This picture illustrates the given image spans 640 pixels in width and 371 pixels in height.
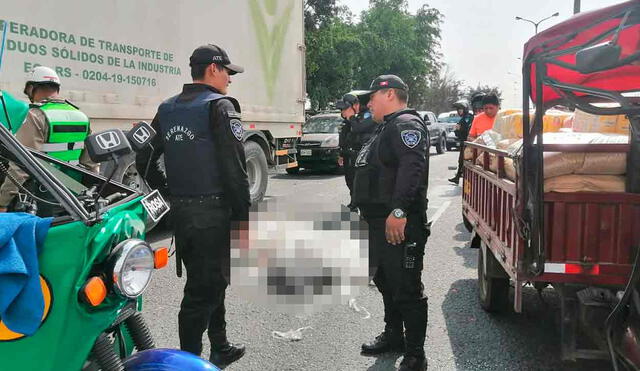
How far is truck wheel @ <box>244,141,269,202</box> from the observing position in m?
9.00

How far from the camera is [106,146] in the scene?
6.10 ft

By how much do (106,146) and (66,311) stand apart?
0.57m

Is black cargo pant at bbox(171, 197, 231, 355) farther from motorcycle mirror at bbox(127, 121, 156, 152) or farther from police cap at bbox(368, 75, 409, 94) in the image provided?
police cap at bbox(368, 75, 409, 94)

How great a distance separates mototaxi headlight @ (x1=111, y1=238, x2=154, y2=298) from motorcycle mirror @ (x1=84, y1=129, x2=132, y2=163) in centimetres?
30

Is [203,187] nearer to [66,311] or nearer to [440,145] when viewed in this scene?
[66,311]

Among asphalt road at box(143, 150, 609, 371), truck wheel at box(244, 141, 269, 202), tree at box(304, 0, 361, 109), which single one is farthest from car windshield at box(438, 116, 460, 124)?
asphalt road at box(143, 150, 609, 371)

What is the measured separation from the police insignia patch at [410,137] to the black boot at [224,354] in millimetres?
1787

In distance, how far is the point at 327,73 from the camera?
109 feet

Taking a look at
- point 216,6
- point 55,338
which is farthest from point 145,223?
point 216,6

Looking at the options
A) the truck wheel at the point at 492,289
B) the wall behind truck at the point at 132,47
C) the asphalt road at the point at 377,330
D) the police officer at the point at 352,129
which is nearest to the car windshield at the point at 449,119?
the wall behind truck at the point at 132,47

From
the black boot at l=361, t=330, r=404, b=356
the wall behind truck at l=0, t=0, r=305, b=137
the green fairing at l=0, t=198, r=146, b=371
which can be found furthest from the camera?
the wall behind truck at l=0, t=0, r=305, b=137

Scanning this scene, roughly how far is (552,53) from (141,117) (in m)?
5.38

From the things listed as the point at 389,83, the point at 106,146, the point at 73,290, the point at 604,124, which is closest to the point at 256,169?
the point at 389,83

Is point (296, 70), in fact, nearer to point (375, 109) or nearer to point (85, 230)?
point (375, 109)
